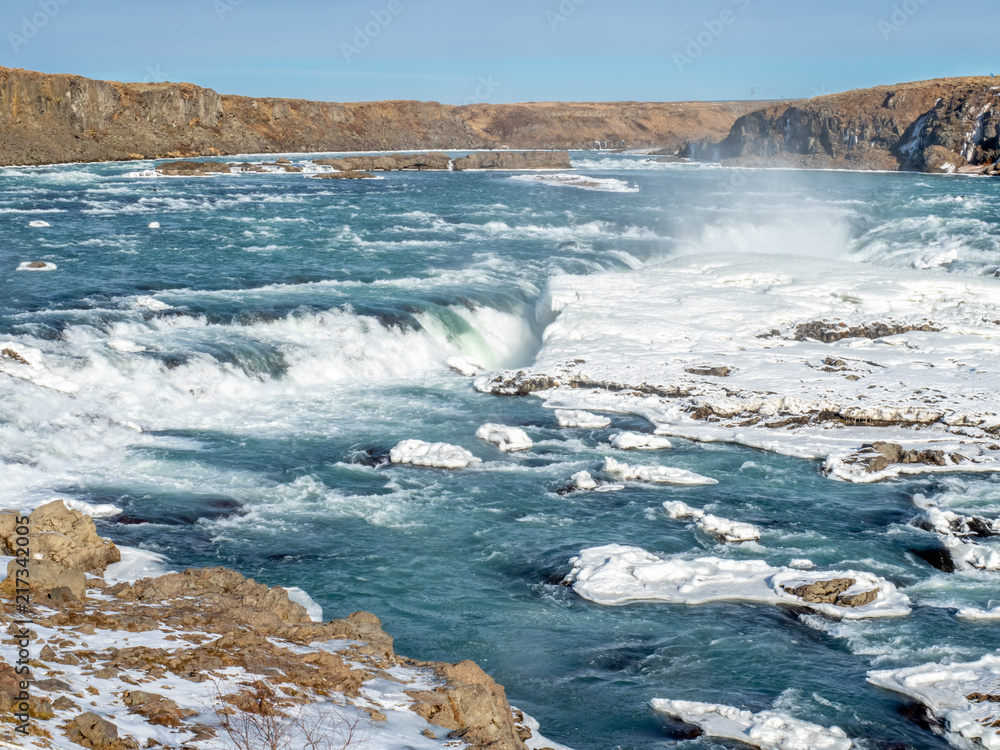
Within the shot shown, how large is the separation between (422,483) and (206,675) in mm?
7403

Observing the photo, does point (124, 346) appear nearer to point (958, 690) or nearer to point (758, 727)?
point (758, 727)

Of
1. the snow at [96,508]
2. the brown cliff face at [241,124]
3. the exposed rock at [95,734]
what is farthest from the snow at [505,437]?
the brown cliff face at [241,124]

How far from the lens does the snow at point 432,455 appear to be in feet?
46.7

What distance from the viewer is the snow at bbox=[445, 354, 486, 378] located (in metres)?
20.0

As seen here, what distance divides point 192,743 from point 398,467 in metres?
9.02

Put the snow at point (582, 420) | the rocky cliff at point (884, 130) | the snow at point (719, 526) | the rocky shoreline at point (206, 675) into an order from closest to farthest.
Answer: the rocky shoreline at point (206, 675) → the snow at point (719, 526) → the snow at point (582, 420) → the rocky cliff at point (884, 130)

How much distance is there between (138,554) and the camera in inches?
399

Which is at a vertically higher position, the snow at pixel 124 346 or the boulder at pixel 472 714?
the snow at pixel 124 346

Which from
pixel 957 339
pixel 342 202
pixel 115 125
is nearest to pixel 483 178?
pixel 342 202

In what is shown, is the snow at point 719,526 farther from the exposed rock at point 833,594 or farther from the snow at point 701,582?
the exposed rock at point 833,594

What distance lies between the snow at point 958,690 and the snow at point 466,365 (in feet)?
40.6

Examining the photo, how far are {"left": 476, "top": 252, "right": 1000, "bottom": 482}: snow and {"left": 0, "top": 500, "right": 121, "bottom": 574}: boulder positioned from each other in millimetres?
9421

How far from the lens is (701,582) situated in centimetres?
1054

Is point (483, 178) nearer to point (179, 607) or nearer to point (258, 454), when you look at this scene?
point (258, 454)
